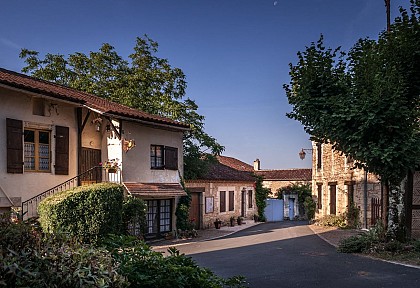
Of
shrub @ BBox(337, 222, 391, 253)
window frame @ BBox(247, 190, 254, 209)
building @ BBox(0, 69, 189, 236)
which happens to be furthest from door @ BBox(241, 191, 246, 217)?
shrub @ BBox(337, 222, 391, 253)

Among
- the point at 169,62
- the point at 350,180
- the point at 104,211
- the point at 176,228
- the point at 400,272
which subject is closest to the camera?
the point at 400,272

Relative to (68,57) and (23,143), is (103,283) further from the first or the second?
(68,57)

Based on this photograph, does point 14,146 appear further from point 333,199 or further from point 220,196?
point 333,199

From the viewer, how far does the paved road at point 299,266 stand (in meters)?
8.81

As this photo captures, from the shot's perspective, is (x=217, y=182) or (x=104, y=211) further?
(x=217, y=182)

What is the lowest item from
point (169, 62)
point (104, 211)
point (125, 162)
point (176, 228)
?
point (176, 228)

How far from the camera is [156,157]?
60.7ft

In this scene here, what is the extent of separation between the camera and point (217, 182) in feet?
83.5

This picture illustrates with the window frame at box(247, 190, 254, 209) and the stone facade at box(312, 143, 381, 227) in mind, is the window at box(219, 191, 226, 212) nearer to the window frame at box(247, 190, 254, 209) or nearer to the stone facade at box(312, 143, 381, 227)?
the window frame at box(247, 190, 254, 209)

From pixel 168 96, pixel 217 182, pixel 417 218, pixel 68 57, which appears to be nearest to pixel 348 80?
pixel 417 218

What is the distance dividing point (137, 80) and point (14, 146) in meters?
11.7

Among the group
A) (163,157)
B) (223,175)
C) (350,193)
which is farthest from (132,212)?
(350,193)

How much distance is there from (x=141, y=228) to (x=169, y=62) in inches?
455

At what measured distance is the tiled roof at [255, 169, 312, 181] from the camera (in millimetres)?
38312
